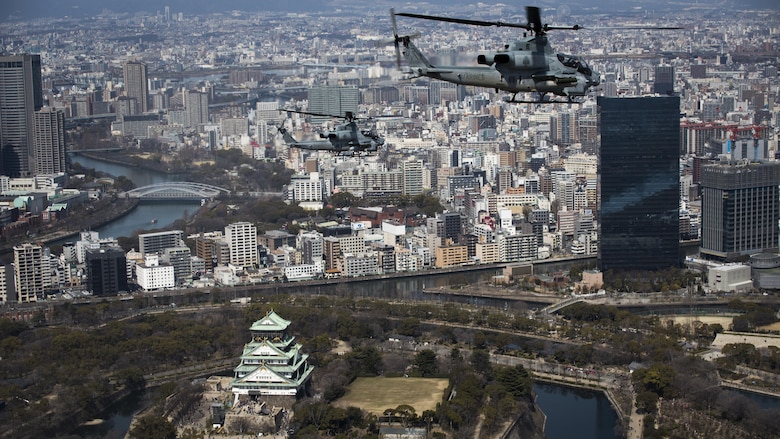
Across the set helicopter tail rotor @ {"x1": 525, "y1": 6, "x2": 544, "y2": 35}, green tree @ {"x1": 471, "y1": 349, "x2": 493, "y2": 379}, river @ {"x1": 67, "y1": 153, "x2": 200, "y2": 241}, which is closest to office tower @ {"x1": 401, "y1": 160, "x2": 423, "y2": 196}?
river @ {"x1": 67, "y1": 153, "x2": 200, "y2": 241}

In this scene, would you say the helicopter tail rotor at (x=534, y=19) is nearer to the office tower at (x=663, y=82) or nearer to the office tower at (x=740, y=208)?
the office tower at (x=740, y=208)

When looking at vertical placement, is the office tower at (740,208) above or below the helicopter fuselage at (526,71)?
below

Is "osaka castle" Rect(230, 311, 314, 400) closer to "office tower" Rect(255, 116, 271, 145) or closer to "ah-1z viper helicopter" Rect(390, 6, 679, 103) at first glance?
"ah-1z viper helicopter" Rect(390, 6, 679, 103)

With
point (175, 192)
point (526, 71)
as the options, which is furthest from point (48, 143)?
point (526, 71)

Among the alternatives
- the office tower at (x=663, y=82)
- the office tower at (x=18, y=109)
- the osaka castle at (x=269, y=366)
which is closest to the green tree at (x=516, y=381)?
the osaka castle at (x=269, y=366)

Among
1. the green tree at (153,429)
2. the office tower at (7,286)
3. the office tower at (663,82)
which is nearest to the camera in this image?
the green tree at (153,429)

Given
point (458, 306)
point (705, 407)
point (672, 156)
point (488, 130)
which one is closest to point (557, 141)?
point (488, 130)

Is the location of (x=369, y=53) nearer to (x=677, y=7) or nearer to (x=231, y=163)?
(x=677, y=7)
